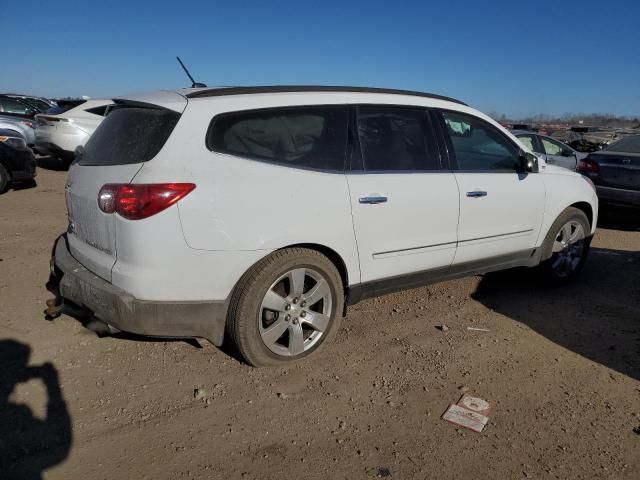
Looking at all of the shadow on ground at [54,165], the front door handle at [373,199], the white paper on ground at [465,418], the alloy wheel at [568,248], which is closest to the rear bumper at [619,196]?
the alloy wheel at [568,248]

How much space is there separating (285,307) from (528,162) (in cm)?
256

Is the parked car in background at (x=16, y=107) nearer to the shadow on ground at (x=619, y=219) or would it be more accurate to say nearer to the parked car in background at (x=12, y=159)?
the parked car in background at (x=12, y=159)

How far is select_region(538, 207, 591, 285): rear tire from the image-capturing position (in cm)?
464

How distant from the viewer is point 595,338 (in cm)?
382

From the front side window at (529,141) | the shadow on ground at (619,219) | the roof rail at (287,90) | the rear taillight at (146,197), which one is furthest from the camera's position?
the front side window at (529,141)

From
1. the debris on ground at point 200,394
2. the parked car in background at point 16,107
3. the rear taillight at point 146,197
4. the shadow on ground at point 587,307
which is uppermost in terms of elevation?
the rear taillight at point 146,197

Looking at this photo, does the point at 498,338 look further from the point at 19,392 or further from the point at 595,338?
the point at 19,392

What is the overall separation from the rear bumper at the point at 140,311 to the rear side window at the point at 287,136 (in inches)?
36.9

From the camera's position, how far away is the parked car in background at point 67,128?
10.8 meters

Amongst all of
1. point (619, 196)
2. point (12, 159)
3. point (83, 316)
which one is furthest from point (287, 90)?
point (12, 159)

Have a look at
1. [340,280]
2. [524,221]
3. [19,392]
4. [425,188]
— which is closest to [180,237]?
[340,280]

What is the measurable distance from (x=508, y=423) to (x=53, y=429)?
8.10 feet

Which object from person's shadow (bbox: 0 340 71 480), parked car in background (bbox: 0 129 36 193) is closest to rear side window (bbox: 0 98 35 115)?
parked car in background (bbox: 0 129 36 193)

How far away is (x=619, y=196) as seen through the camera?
24.3 ft
